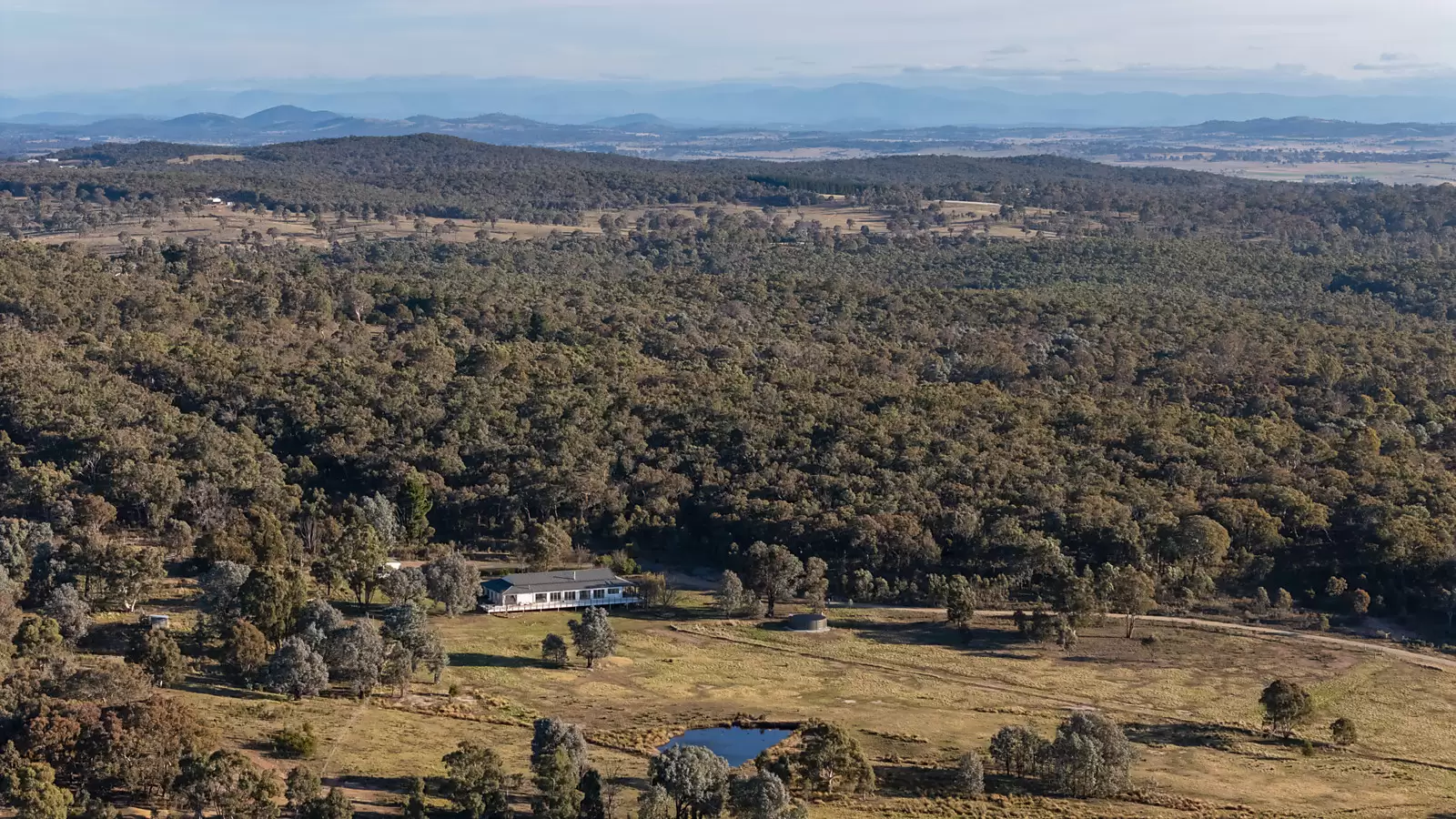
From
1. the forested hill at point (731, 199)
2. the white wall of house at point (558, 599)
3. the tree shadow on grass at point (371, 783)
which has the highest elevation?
the forested hill at point (731, 199)

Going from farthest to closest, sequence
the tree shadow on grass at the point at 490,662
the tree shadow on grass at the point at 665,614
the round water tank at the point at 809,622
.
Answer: the tree shadow on grass at the point at 665,614
the round water tank at the point at 809,622
the tree shadow on grass at the point at 490,662

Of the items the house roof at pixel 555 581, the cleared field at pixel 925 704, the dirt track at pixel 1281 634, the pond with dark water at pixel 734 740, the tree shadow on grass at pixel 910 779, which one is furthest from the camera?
the house roof at pixel 555 581

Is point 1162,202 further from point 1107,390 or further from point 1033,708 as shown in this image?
point 1033,708

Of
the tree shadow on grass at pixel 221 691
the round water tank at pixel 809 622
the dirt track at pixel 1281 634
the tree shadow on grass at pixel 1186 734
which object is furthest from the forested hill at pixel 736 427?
the tree shadow on grass at pixel 1186 734

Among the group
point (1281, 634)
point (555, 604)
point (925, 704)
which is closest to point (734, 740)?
point (925, 704)

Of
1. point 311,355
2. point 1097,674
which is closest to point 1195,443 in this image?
point 1097,674

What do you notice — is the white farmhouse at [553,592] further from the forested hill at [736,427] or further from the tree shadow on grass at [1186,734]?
the tree shadow on grass at [1186,734]

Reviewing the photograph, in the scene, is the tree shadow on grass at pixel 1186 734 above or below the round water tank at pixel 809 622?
above
